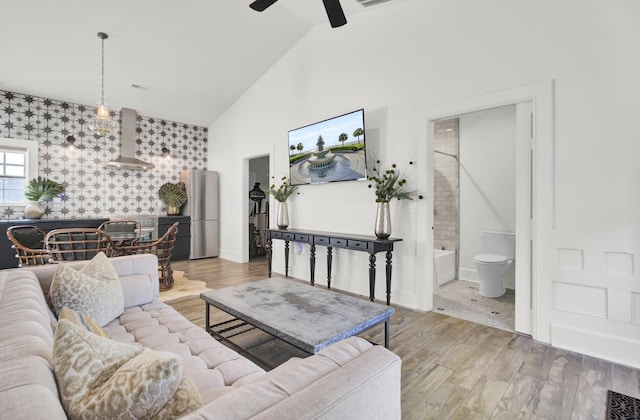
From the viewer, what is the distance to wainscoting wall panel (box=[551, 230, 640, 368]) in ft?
7.15

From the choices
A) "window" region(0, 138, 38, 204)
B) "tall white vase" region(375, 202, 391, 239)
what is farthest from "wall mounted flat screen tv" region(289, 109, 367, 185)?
"window" region(0, 138, 38, 204)

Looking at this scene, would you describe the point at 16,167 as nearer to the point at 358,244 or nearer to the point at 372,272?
the point at 358,244

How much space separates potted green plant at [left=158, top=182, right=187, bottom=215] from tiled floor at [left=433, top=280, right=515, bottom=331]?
5.08 m

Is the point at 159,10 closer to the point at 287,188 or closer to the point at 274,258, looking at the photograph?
the point at 287,188

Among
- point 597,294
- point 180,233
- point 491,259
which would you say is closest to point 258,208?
point 180,233

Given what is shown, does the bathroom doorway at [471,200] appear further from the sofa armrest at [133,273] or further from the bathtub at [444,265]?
the sofa armrest at [133,273]

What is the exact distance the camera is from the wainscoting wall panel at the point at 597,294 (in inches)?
85.8

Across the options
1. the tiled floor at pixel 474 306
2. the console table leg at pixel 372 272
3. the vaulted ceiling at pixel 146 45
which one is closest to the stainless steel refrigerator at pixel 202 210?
the vaulted ceiling at pixel 146 45

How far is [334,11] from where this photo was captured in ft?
8.03

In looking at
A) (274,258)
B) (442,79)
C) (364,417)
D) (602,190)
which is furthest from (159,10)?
(602,190)

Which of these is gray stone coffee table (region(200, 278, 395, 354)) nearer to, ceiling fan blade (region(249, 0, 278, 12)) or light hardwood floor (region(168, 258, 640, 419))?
light hardwood floor (region(168, 258, 640, 419))

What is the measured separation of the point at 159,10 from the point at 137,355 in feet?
13.5

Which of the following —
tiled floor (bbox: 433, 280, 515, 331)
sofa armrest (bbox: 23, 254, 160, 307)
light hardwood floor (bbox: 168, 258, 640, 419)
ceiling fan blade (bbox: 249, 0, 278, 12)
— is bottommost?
light hardwood floor (bbox: 168, 258, 640, 419)

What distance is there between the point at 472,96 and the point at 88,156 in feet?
20.2
